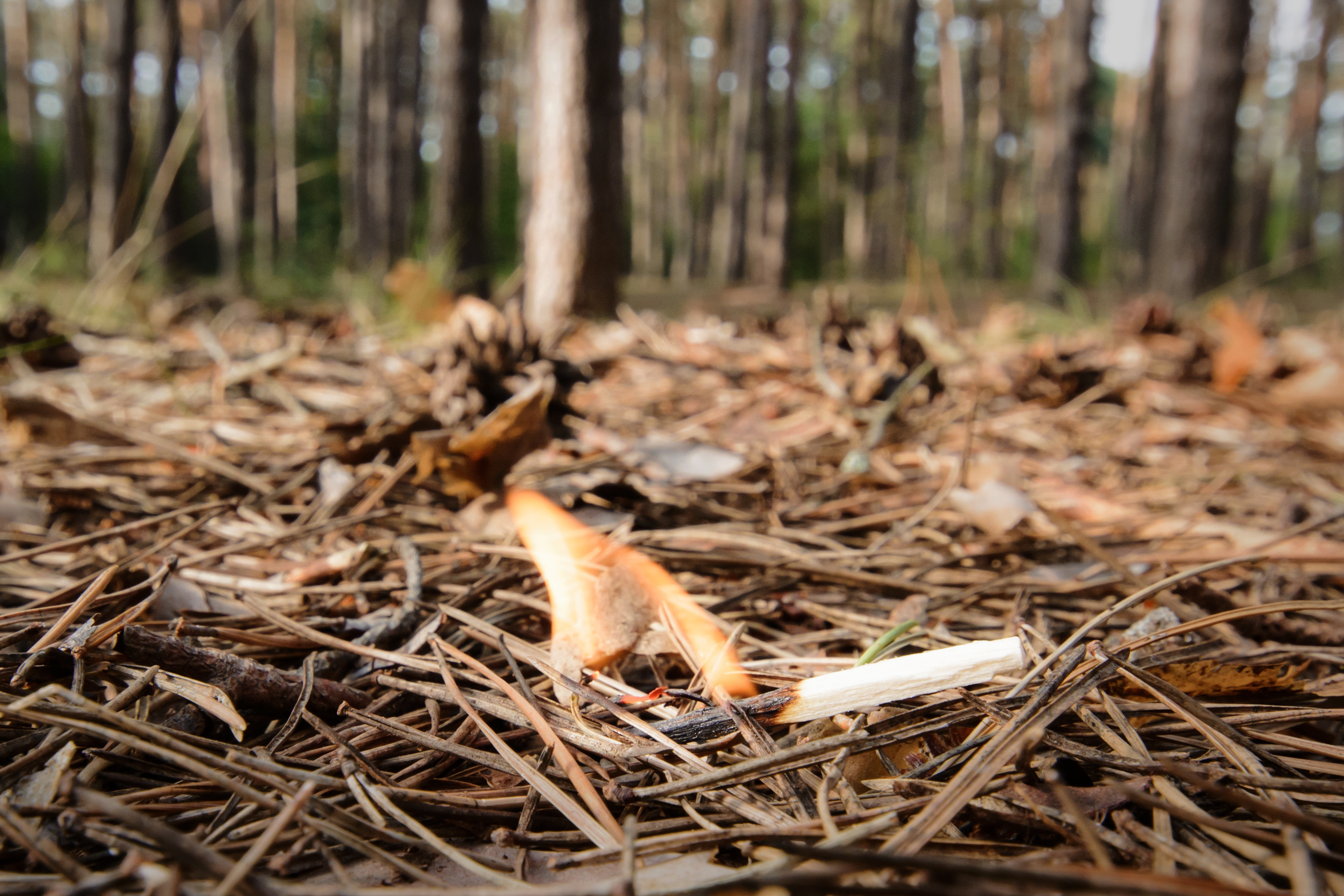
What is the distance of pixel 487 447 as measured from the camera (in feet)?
3.58

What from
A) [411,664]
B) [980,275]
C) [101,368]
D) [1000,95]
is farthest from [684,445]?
[1000,95]

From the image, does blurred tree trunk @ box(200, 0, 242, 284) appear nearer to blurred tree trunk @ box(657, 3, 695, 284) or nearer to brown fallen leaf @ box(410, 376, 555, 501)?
brown fallen leaf @ box(410, 376, 555, 501)

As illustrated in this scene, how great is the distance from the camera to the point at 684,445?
1385 millimetres

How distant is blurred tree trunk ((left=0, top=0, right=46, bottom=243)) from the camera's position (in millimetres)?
15906

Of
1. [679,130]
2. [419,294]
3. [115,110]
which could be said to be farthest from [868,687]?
[679,130]

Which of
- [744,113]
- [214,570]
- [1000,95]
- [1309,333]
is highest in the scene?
[1000,95]

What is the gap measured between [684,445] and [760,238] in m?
11.8

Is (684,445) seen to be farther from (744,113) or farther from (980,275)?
(980,275)

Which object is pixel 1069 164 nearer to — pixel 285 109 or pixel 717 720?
pixel 717 720

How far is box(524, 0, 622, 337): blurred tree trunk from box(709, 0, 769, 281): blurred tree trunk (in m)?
9.15

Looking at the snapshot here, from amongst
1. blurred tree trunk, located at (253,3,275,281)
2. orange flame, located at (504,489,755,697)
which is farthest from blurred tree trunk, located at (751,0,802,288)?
orange flame, located at (504,489,755,697)

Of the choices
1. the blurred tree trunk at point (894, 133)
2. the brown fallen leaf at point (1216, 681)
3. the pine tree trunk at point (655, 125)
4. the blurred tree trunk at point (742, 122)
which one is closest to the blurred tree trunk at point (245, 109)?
the blurred tree trunk at point (742, 122)

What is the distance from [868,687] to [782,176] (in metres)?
12.2

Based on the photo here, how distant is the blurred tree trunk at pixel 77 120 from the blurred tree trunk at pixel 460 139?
7.92 meters
